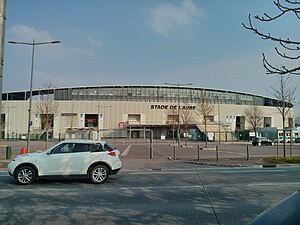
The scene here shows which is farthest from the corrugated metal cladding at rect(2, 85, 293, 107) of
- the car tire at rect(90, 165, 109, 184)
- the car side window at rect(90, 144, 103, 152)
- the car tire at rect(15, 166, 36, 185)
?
the car tire at rect(15, 166, 36, 185)

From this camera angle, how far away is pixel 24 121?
84.2 metres

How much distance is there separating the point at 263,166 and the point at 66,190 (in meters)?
11.9

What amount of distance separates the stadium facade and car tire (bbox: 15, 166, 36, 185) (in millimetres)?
67677

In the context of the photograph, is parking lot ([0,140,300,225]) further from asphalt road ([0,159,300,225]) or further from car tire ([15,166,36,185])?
car tire ([15,166,36,185])

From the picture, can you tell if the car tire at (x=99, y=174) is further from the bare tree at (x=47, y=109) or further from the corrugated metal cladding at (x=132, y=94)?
the corrugated metal cladding at (x=132, y=94)

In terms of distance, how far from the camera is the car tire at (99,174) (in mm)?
10273

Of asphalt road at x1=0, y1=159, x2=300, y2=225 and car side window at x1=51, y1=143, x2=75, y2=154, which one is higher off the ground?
car side window at x1=51, y1=143, x2=75, y2=154

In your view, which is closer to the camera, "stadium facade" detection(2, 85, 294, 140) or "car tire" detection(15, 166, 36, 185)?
"car tire" detection(15, 166, 36, 185)

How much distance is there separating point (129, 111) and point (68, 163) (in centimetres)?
7797

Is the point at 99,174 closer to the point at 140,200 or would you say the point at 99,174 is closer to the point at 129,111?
the point at 140,200

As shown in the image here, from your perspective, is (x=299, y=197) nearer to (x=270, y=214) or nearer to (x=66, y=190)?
(x=270, y=214)

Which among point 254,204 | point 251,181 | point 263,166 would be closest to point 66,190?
point 254,204

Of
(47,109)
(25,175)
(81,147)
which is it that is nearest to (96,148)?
(81,147)

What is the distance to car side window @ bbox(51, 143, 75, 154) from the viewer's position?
1038 centimetres
